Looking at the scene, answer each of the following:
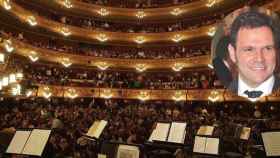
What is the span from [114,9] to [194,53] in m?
11.3

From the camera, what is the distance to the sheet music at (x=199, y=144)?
824 centimetres

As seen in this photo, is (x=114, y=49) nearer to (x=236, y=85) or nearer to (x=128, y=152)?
(x=236, y=85)

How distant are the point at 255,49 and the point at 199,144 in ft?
9.58

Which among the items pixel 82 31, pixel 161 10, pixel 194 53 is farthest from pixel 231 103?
pixel 82 31

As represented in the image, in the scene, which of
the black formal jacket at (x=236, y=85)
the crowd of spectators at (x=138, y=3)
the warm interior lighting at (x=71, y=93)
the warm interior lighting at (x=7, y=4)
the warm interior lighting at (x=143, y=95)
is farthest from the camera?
the crowd of spectators at (x=138, y=3)

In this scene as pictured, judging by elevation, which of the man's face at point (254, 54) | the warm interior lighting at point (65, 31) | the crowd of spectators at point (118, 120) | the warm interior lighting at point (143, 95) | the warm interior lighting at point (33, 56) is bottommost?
the crowd of spectators at point (118, 120)

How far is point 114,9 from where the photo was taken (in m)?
39.6

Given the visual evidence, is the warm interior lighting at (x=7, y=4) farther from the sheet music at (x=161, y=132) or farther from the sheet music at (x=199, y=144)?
the sheet music at (x=199, y=144)

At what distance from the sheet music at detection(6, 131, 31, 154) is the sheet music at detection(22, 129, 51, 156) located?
0.13 meters

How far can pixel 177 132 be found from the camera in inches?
350

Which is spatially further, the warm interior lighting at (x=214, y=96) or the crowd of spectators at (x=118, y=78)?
the crowd of spectators at (x=118, y=78)

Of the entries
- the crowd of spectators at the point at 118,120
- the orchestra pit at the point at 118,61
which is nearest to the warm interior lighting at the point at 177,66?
the orchestra pit at the point at 118,61

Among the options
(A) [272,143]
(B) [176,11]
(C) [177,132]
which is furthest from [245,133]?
(B) [176,11]

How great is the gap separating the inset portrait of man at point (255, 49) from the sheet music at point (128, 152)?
8.69 ft
